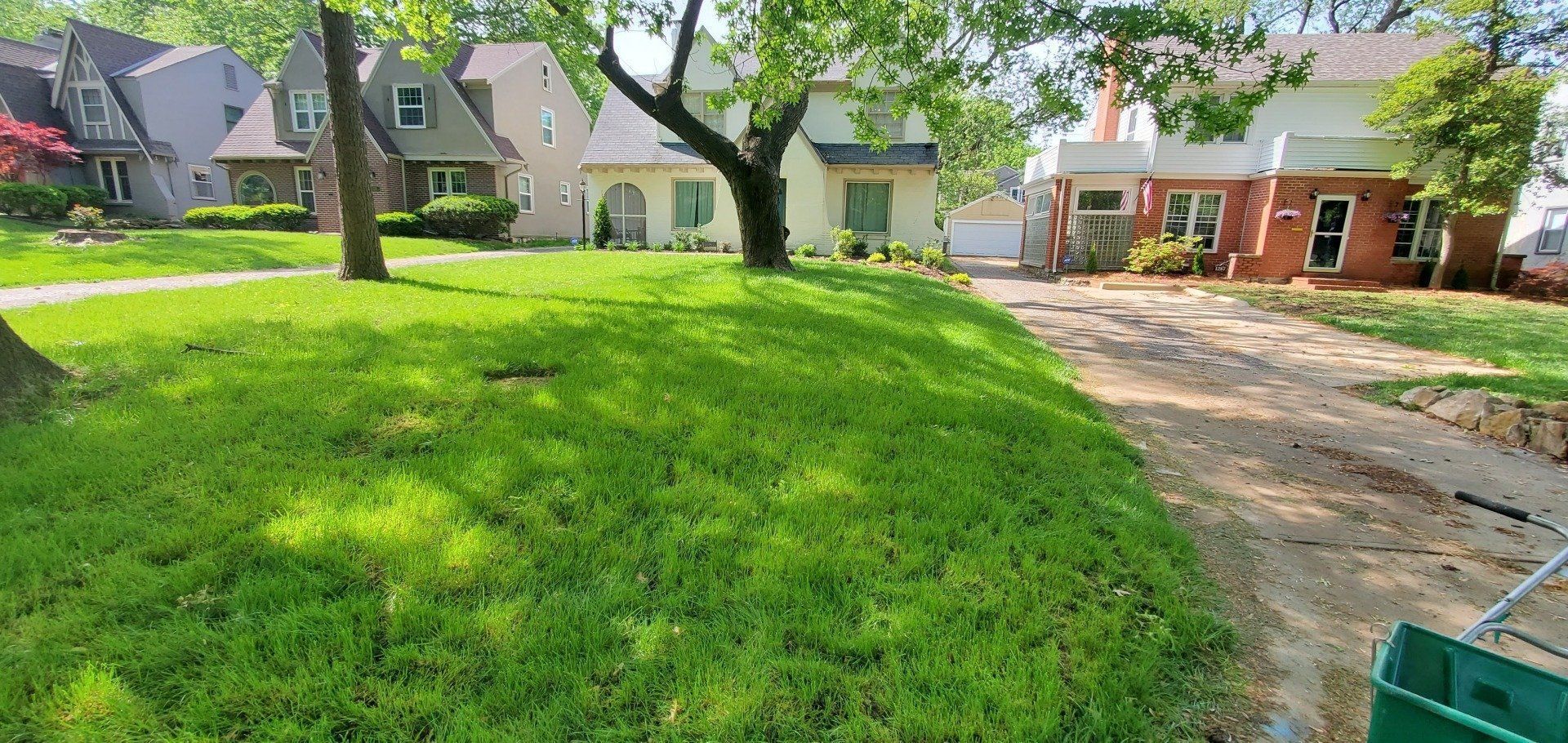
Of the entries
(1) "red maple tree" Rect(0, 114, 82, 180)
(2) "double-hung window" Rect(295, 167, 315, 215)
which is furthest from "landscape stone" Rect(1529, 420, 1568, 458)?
(1) "red maple tree" Rect(0, 114, 82, 180)

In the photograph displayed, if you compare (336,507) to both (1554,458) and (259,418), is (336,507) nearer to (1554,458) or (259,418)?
(259,418)

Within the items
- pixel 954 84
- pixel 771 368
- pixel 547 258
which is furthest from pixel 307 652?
pixel 547 258

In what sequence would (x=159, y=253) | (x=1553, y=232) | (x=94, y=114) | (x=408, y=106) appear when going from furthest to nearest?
(x=94, y=114)
(x=408, y=106)
(x=1553, y=232)
(x=159, y=253)

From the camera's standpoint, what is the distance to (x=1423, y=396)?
6.17 m

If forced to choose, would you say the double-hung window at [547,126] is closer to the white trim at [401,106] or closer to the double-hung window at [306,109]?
the white trim at [401,106]

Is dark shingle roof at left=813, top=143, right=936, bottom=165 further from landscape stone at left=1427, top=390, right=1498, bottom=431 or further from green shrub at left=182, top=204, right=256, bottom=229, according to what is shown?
green shrub at left=182, top=204, right=256, bottom=229

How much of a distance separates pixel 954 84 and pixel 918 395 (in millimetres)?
5468

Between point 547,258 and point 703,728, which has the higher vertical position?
point 547,258

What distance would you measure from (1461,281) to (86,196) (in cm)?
4069

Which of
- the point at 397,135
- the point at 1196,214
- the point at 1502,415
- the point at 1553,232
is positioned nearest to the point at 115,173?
the point at 397,135

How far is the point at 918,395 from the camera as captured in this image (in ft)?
16.0

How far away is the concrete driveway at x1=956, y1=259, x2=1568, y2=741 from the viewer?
2.46 m

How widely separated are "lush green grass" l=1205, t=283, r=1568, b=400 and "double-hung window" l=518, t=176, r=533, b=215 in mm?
22129

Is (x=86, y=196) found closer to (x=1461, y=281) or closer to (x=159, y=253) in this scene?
(x=159, y=253)
